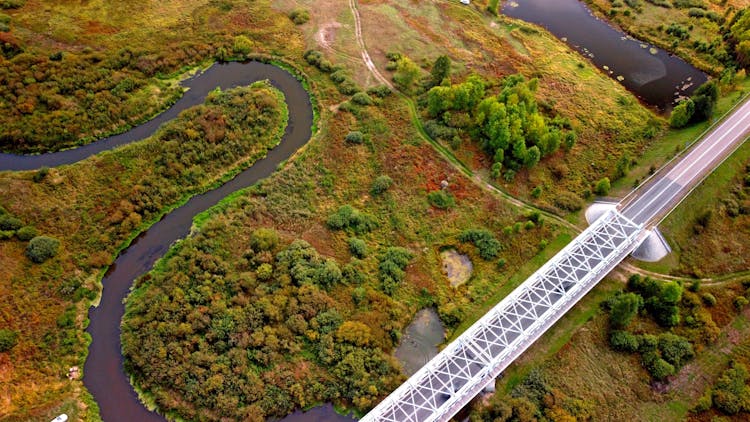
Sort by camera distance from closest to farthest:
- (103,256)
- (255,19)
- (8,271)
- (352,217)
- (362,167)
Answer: (8,271) → (103,256) → (352,217) → (362,167) → (255,19)

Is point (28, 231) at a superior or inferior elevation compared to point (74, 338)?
superior

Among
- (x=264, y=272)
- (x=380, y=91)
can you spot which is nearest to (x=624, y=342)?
(x=264, y=272)

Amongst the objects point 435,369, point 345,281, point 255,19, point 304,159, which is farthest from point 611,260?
point 255,19

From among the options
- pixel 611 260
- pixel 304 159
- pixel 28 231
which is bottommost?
pixel 28 231

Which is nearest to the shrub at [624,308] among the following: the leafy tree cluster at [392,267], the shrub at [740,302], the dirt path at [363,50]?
the shrub at [740,302]

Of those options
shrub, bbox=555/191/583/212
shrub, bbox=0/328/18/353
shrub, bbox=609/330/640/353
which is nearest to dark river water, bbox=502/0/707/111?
shrub, bbox=555/191/583/212

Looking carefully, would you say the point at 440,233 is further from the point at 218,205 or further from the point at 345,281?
the point at 218,205
